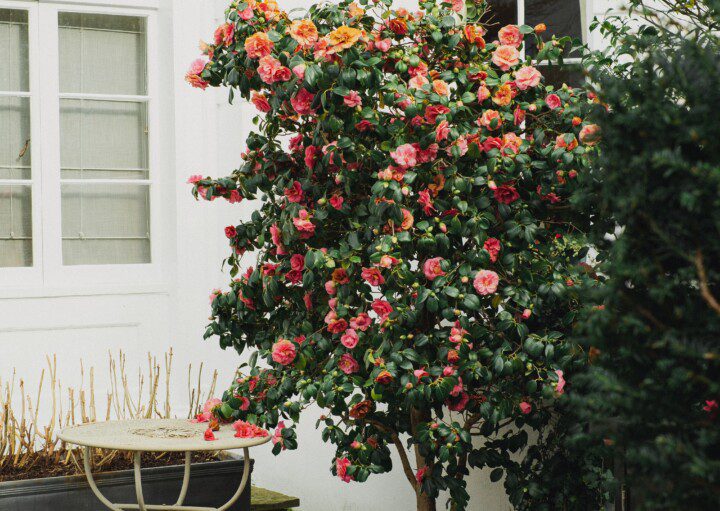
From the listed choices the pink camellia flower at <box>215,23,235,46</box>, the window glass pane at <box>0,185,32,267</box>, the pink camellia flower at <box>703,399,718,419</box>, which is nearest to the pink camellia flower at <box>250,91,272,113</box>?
the pink camellia flower at <box>215,23,235,46</box>

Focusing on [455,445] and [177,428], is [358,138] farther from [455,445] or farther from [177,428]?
[177,428]

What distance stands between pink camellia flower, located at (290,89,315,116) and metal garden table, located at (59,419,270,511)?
115 cm

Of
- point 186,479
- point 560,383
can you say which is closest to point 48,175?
point 186,479

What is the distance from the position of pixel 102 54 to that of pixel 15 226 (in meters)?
1.03

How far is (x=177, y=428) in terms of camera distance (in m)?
3.70

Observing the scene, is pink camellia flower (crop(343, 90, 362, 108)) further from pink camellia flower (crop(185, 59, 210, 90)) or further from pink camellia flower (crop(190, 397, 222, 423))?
pink camellia flower (crop(190, 397, 222, 423))

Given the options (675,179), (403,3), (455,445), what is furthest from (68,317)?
(675,179)

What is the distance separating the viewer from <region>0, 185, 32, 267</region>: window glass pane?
5016 mm

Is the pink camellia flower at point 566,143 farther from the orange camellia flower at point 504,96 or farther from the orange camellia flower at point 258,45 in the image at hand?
the orange camellia flower at point 258,45

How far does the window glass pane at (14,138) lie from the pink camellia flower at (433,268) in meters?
2.78

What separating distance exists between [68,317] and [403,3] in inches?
91.7

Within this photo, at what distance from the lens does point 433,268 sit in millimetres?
3150

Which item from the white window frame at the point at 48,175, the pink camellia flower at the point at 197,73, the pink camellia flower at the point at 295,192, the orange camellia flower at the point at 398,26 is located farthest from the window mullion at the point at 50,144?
the orange camellia flower at the point at 398,26

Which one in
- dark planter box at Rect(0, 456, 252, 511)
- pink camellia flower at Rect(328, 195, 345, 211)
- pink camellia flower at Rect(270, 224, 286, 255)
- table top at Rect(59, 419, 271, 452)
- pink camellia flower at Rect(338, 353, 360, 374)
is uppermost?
pink camellia flower at Rect(328, 195, 345, 211)
